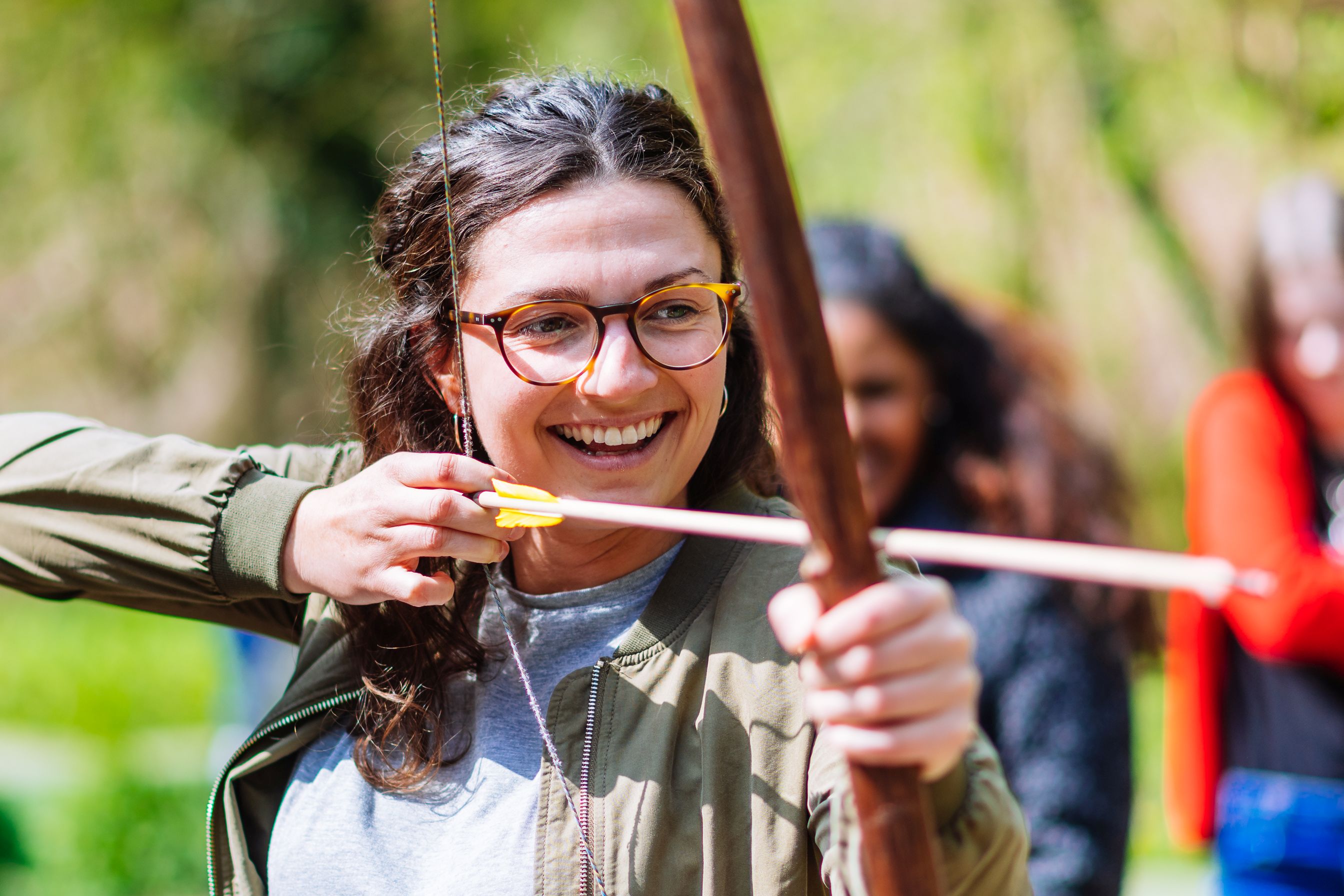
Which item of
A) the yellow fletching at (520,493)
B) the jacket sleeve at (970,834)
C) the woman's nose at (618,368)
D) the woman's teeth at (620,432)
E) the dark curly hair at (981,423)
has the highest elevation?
the dark curly hair at (981,423)

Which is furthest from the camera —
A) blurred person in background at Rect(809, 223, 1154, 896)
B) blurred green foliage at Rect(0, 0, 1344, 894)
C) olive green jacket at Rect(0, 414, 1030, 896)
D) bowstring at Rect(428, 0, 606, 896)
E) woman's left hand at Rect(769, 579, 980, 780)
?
blurred green foliage at Rect(0, 0, 1344, 894)

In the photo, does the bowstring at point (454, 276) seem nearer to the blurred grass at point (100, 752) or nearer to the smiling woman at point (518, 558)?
the smiling woman at point (518, 558)

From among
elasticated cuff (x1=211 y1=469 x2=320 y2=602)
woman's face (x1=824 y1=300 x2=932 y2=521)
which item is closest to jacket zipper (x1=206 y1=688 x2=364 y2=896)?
elasticated cuff (x1=211 y1=469 x2=320 y2=602)

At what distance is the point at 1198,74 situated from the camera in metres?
4.63

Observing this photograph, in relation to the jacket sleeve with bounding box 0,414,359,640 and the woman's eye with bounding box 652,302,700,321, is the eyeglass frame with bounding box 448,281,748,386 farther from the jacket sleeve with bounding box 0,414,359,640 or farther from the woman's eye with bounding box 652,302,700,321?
the jacket sleeve with bounding box 0,414,359,640

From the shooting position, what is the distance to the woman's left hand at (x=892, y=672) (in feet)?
2.42

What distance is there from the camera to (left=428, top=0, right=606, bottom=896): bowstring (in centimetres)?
113

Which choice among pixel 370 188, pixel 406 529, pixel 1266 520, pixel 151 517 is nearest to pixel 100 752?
pixel 370 188

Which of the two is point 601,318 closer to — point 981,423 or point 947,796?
point 947,796

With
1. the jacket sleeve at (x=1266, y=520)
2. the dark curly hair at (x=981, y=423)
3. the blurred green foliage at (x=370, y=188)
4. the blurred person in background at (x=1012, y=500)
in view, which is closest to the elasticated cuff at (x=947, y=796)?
the blurred green foliage at (x=370, y=188)

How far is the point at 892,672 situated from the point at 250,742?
2.60 ft

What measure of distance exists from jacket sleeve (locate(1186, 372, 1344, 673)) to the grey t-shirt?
133 centimetres

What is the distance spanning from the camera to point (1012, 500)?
7.81 ft

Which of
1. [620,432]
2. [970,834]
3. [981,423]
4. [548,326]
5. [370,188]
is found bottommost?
[970,834]
